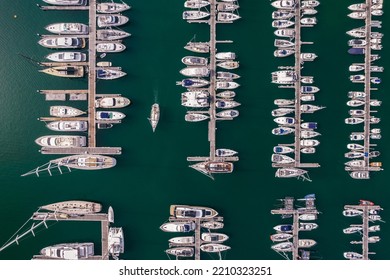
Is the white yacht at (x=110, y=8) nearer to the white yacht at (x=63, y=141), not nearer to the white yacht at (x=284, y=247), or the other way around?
the white yacht at (x=63, y=141)

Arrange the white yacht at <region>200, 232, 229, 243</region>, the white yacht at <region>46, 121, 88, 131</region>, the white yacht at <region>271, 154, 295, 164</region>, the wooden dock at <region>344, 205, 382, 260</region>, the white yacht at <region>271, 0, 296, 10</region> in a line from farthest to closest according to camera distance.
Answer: the wooden dock at <region>344, 205, 382, 260</region> → the white yacht at <region>271, 154, 295, 164</region> → the white yacht at <region>200, 232, 229, 243</region> → the white yacht at <region>271, 0, 296, 10</region> → the white yacht at <region>46, 121, 88, 131</region>

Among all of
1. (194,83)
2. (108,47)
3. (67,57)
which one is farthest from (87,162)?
(194,83)

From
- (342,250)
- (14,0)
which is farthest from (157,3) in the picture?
(342,250)

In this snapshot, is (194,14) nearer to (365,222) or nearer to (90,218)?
(90,218)

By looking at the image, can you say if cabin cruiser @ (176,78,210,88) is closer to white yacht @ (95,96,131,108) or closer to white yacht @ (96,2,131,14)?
white yacht @ (95,96,131,108)

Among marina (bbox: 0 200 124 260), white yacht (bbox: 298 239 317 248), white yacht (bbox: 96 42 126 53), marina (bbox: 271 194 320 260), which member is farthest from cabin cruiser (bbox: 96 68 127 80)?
white yacht (bbox: 298 239 317 248)

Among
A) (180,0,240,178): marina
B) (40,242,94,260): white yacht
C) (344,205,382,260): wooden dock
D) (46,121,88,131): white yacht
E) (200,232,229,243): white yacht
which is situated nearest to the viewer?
(40,242,94,260): white yacht

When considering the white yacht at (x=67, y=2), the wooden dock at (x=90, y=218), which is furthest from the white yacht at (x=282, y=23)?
the wooden dock at (x=90, y=218)
